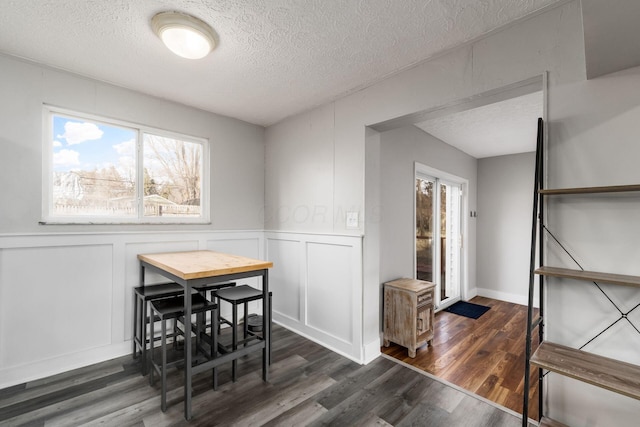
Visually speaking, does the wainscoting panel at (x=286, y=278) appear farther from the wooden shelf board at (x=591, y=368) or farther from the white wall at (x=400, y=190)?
the wooden shelf board at (x=591, y=368)

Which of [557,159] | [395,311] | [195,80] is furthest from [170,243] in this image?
[557,159]

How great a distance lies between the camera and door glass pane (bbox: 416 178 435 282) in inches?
151

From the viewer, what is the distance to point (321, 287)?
117 inches

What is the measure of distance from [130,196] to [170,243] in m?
0.60

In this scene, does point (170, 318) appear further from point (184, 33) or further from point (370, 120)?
point (370, 120)

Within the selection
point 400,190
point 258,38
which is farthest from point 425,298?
point 258,38

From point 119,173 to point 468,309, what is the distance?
15.9 feet

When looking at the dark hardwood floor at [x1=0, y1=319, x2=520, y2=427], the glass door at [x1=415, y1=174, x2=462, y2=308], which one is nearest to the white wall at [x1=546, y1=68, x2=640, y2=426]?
the dark hardwood floor at [x1=0, y1=319, x2=520, y2=427]

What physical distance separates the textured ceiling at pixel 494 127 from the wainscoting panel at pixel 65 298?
11.7 feet

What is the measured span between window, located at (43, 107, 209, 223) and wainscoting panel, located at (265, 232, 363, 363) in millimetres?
1145

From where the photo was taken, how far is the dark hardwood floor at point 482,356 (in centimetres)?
218

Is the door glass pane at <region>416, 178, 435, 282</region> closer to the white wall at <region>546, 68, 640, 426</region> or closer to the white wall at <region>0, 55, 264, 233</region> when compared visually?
the white wall at <region>546, 68, 640, 426</region>

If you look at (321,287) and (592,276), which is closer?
(592,276)

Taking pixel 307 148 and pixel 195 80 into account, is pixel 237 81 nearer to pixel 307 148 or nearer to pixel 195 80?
pixel 195 80
